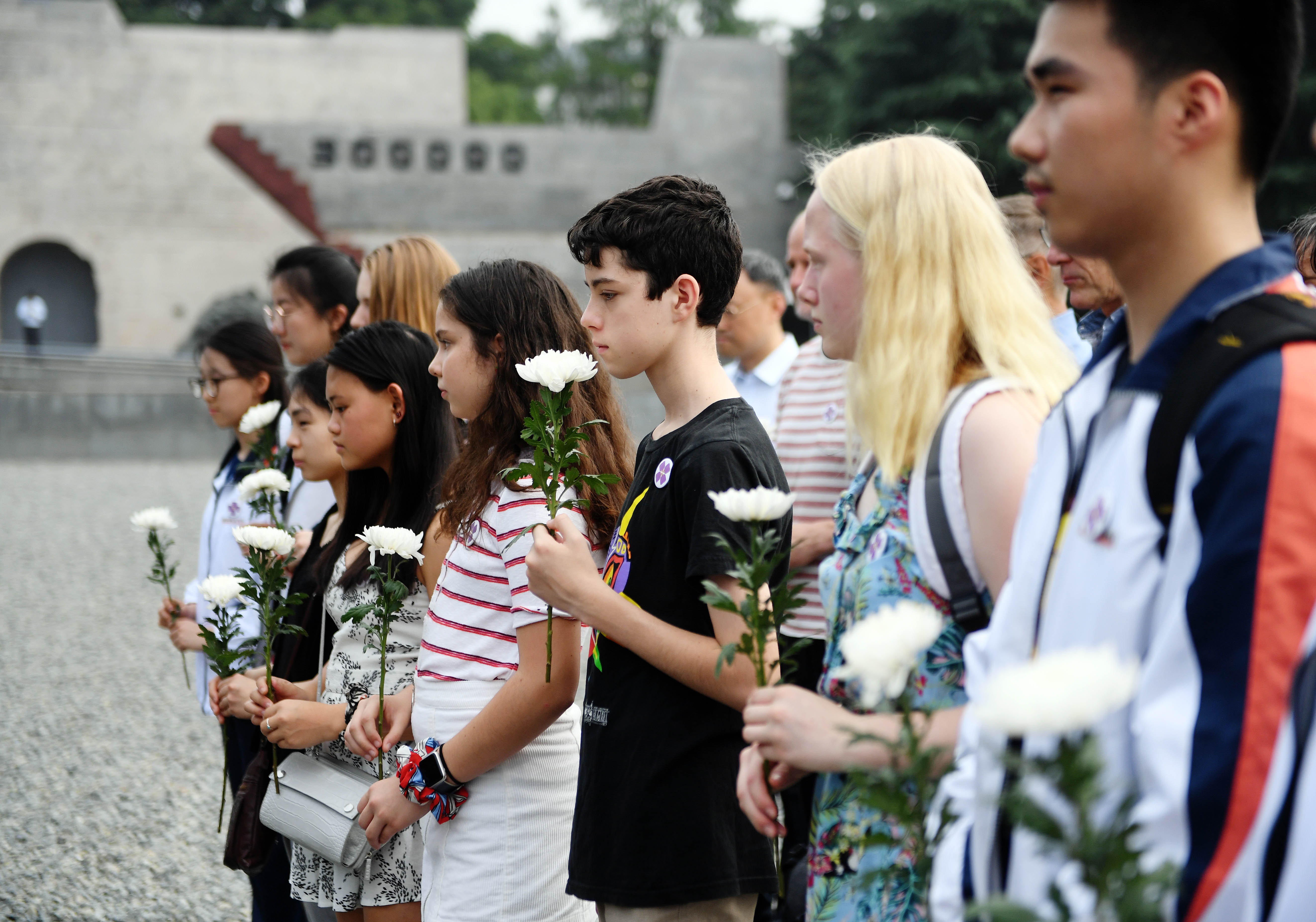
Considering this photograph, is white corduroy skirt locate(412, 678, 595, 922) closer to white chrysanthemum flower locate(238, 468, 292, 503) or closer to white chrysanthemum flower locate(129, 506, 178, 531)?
white chrysanthemum flower locate(238, 468, 292, 503)

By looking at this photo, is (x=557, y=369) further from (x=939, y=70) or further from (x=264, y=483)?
(x=939, y=70)

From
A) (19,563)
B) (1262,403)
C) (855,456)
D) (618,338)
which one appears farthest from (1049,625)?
(19,563)

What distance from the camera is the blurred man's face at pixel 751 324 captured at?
548cm

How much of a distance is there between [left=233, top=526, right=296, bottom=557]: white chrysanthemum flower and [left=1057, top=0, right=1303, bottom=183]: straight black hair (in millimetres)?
2233

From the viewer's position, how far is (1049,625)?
122cm

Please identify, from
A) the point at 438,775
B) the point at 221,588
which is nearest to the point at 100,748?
the point at 221,588

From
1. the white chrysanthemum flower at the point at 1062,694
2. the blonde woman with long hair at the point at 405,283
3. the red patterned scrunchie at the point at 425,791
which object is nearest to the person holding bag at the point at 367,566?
the red patterned scrunchie at the point at 425,791

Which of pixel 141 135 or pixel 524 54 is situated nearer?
pixel 141 135

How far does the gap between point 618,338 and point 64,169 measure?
117 ft

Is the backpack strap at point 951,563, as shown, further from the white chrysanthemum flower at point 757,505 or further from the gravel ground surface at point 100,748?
the gravel ground surface at point 100,748

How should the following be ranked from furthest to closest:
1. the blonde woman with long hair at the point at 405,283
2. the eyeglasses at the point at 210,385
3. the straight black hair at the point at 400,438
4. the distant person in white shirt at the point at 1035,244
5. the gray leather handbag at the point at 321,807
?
the eyeglasses at the point at 210,385 → the blonde woman with long hair at the point at 405,283 → the distant person in white shirt at the point at 1035,244 → the straight black hair at the point at 400,438 → the gray leather handbag at the point at 321,807

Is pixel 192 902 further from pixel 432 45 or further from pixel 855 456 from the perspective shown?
pixel 432 45

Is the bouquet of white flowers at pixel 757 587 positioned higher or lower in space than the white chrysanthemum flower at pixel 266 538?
→ higher

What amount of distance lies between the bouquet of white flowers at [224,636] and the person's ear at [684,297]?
50.7 inches
